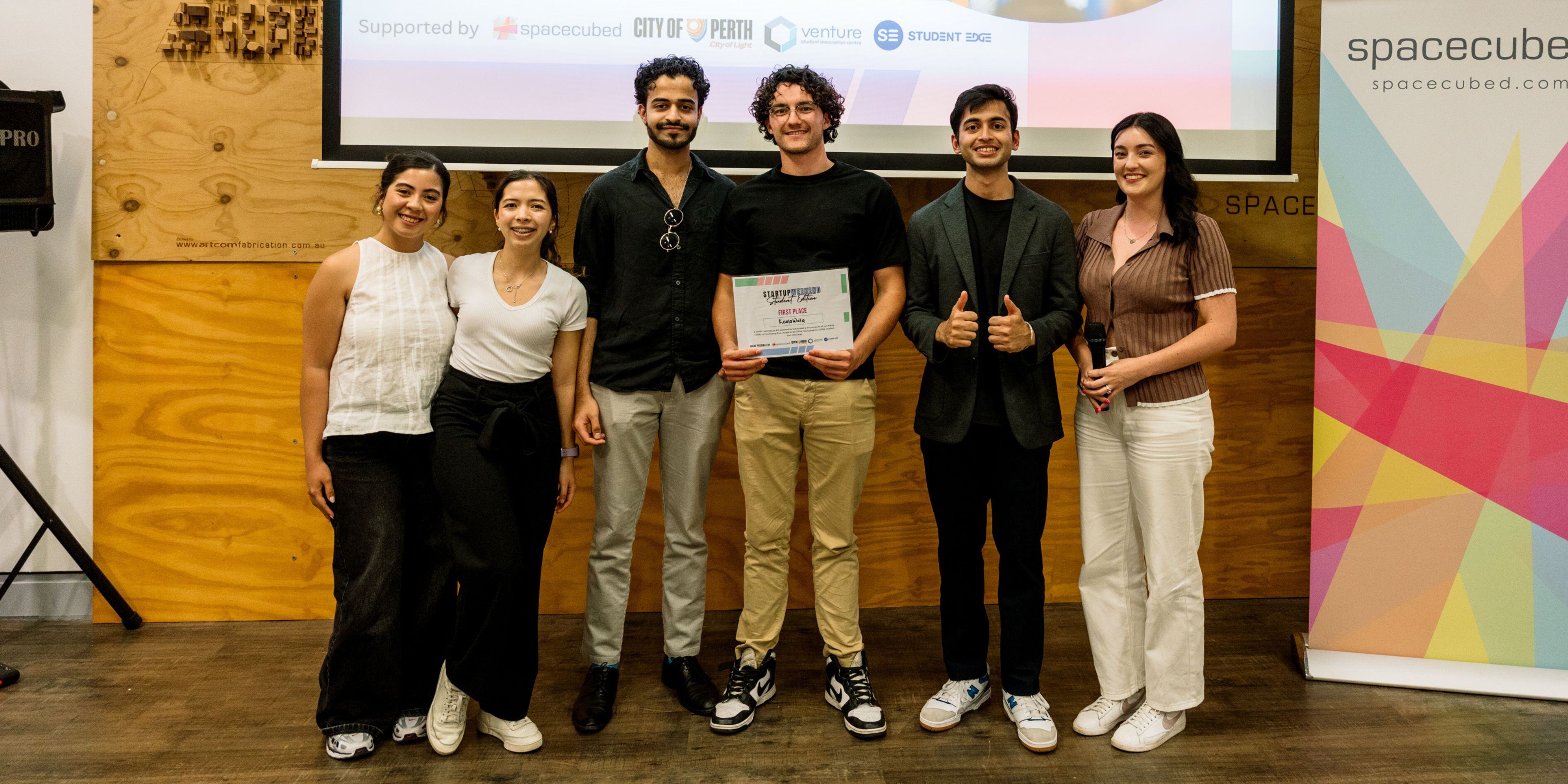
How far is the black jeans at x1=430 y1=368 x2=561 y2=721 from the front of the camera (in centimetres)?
209

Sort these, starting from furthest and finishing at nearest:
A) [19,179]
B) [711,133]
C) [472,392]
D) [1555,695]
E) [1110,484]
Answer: [711,133], [19,179], [1555,695], [1110,484], [472,392]

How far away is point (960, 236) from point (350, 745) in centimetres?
193

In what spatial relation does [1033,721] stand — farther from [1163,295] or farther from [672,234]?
[672,234]

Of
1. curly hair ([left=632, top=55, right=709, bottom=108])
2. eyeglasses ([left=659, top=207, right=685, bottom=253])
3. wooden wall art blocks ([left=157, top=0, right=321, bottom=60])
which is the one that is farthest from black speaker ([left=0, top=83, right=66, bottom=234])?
eyeglasses ([left=659, top=207, right=685, bottom=253])

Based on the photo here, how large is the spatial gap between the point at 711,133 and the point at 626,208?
644mm

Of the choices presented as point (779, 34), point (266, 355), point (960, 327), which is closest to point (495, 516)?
point (960, 327)

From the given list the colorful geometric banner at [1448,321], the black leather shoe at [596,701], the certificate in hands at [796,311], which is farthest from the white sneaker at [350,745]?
the colorful geometric banner at [1448,321]

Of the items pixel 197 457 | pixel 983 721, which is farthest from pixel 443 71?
pixel 983 721

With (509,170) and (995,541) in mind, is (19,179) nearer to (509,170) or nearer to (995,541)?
(509,170)

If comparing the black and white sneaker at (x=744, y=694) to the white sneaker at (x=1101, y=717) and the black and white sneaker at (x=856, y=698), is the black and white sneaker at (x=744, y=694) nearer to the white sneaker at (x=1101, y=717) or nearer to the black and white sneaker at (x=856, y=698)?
the black and white sneaker at (x=856, y=698)

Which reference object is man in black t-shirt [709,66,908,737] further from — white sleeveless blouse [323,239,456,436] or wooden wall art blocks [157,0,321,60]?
wooden wall art blocks [157,0,321,60]

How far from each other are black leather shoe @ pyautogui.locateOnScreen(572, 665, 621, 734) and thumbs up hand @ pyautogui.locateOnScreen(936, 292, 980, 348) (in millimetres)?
1262

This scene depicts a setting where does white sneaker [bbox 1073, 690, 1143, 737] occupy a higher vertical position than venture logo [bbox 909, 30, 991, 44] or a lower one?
lower

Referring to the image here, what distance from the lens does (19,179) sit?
270 cm
